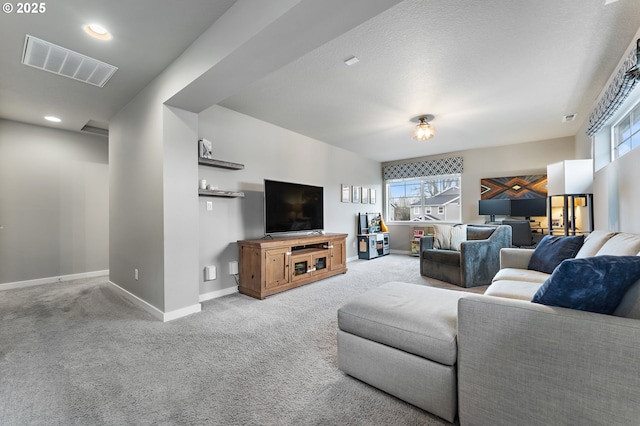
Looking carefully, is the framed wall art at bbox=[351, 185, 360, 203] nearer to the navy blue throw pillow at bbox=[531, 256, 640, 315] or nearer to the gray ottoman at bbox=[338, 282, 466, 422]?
the gray ottoman at bbox=[338, 282, 466, 422]

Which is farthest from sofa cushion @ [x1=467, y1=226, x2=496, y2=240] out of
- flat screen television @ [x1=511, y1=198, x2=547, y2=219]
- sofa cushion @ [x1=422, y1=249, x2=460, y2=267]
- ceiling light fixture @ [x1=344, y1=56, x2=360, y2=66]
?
ceiling light fixture @ [x1=344, y1=56, x2=360, y2=66]

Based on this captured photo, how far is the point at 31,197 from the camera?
390cm

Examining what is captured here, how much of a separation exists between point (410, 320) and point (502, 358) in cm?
42

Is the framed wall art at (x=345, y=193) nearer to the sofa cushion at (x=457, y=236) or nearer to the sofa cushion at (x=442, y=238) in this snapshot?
the sofa cushion at (x=442, y=238)

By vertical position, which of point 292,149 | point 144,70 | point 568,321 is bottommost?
point 568,321

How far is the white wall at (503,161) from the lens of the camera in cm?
503

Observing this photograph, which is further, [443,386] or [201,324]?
[201,324]

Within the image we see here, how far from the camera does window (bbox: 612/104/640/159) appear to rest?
2595 mm

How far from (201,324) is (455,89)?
3.68 m

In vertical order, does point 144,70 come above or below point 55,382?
above

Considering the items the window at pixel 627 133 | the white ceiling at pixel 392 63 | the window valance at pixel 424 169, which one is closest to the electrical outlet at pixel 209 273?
the white ceiling at pixel 392 63

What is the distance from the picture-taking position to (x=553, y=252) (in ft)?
7.91

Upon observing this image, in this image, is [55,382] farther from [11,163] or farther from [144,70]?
[11,163]

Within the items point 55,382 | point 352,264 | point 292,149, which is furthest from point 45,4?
point 352,264
